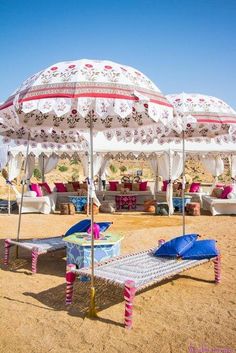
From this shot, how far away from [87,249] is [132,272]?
1286 millimetres

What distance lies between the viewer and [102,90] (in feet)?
14.9

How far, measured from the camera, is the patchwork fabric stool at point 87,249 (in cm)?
626

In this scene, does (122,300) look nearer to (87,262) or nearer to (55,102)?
(87,262)

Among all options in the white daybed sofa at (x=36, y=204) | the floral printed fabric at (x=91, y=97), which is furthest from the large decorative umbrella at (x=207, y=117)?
the white daybed sofa at (x=36, y=204)

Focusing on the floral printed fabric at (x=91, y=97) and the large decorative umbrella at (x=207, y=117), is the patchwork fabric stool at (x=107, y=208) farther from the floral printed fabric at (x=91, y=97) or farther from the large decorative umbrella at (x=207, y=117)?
the floral printed fabric at (x=91, y=97)

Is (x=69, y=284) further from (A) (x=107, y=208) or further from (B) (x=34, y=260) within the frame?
(A) (x=107, y=208)

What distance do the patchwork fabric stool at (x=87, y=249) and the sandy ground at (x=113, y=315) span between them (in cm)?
43

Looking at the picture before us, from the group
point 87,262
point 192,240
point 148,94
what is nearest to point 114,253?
point 87,262

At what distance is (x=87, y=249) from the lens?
626 cm

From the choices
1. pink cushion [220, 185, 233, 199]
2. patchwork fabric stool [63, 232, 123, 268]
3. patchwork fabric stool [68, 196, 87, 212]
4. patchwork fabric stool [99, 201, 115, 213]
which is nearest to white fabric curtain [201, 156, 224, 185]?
pink cushion [220, 185, 233, 199]

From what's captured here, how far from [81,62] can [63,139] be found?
477 centimetres

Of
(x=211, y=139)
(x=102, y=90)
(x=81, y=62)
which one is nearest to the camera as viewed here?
(x=102, y=90)

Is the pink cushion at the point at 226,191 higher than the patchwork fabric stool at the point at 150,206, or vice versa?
the pink cushion at the point at 226,191

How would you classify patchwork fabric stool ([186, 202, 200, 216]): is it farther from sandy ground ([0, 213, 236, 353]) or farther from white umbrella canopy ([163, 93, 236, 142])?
sandy ground ([0, 213, 236, 353])
